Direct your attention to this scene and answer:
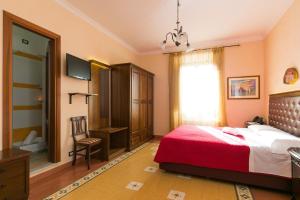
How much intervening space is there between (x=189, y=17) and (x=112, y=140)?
337 centimetres

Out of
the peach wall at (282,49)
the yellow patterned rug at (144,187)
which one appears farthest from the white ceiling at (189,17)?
the yellow patterned rug at (144,187)

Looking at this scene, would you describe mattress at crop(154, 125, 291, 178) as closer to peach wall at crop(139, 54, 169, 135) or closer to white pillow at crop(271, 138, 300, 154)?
white pillow at crop(271, 138, 300, 154)

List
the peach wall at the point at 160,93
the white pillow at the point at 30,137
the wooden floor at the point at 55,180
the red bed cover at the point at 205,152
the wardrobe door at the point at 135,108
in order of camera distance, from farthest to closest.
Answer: the peach wall at the point at 160,93 → the wardrobe door at the point at 135,108 → the white pillow at the point at 30,137 → the red bed cover at the point at 205,152 → the wooden floor at the point at 55,180

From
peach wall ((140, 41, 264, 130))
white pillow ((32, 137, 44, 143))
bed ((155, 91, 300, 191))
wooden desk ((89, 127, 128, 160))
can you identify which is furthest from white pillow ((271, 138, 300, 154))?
white pillow ((32, 137, 44, 143))

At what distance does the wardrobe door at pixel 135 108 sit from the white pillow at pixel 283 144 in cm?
291

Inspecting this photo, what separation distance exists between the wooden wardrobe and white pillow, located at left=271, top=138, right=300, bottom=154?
9.49ft

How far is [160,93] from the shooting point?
563 centimetres

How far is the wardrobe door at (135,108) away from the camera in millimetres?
4258

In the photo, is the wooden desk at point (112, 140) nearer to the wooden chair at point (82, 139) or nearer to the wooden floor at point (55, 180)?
the wooden chair at point (82, 139)

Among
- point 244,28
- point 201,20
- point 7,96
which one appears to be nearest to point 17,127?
point 7,96

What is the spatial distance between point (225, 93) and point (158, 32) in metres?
2.52

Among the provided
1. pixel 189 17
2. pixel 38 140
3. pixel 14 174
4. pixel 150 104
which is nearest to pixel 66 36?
pixel 14 174

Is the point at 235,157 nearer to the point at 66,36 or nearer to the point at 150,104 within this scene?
the point at 150,104

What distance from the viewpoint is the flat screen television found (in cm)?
301
